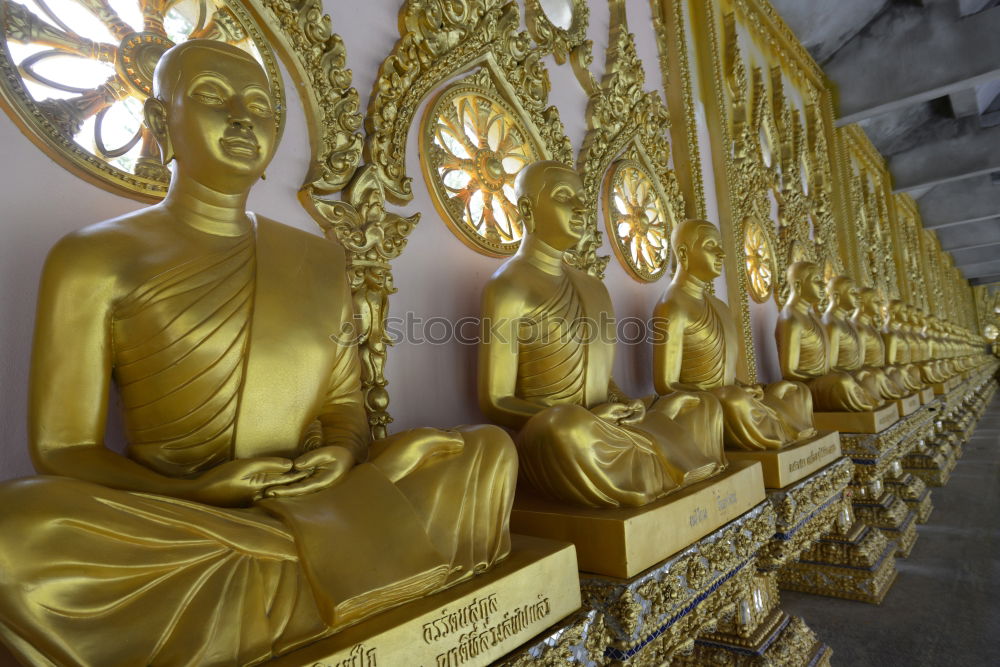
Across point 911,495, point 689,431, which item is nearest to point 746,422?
point 689,431

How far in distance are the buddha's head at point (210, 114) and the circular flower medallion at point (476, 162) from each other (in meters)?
0.86

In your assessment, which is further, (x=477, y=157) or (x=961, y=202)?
(x=961, y=202)

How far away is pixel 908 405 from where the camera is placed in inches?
180

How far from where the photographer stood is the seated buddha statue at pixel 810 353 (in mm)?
3781

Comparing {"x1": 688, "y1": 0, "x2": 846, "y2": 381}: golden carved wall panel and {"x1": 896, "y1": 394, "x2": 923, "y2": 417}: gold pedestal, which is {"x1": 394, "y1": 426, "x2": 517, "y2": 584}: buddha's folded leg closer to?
{"x1": 688, "y1": 0, "x2": 846, "y2": 381}: golden carved wall panel

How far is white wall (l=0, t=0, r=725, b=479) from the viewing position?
1208 mm

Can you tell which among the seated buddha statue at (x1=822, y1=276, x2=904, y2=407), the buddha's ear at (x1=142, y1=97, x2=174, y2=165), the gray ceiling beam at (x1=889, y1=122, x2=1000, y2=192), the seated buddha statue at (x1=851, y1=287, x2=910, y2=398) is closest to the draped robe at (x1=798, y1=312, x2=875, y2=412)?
the seated buddha statue at (x1=822, y1=276, x2=904, y2=407)

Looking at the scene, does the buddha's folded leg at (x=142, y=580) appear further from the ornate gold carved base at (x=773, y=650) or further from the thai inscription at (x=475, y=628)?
the ornate gold carved base at (x=773, y=650)

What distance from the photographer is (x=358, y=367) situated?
60.0 inches

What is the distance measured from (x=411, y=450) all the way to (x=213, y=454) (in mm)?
399

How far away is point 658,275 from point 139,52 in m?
2.64

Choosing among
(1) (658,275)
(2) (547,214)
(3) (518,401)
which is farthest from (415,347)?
(1) (658,275)

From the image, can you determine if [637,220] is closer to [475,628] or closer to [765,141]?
[475,628]

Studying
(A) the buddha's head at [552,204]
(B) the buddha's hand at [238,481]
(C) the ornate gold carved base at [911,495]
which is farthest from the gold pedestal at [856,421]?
(B) the buddha's hand at [238,481]
